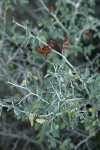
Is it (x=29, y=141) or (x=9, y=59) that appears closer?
(x=9, y=59)

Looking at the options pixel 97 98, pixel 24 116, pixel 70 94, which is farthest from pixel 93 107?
pixel 24 116

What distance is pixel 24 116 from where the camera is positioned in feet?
4.76

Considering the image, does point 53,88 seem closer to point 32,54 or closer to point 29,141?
point 32,54

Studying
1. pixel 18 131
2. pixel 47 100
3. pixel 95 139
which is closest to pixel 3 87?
pixel 18 131

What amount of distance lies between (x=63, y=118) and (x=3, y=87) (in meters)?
0.98

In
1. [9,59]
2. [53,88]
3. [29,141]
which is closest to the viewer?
[53,88]

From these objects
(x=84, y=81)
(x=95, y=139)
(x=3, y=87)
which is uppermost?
(x=3, y=87)

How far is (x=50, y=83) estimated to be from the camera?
1.45m

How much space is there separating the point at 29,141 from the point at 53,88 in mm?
965

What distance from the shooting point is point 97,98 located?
1525 mm

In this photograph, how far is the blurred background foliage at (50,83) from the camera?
1435mm

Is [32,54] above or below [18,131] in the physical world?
above

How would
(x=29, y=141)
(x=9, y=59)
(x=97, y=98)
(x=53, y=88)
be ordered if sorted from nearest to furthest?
(x=53, y=88) < (x=97, y=98) < (x=9, y=59) < (x=29, y=141)

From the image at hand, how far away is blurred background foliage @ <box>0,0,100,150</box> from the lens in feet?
4.71
